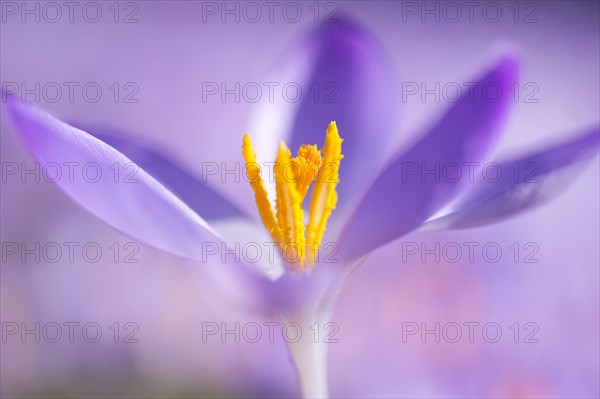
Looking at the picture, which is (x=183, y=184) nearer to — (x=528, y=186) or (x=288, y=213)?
(x=288, y=213)

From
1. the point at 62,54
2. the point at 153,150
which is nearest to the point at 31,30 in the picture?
the point at 62,54

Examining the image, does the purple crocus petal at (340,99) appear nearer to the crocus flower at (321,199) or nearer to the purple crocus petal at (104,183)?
the crocus flower at (321,199)

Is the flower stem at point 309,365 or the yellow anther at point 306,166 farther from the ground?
the yellow anther at point 306,166

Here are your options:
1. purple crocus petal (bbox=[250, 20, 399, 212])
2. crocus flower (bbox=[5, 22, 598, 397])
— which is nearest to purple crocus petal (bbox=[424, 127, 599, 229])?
crocus flower (bbox=[5, 22, 598, 397])

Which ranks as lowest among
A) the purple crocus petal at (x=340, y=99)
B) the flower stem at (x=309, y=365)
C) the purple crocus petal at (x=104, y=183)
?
the flower stem at (x=309, y=365)

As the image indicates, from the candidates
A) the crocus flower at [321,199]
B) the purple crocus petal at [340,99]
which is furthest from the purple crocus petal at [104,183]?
the purple crocus petal at [340,99]

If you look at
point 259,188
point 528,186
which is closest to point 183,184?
point 259,188
